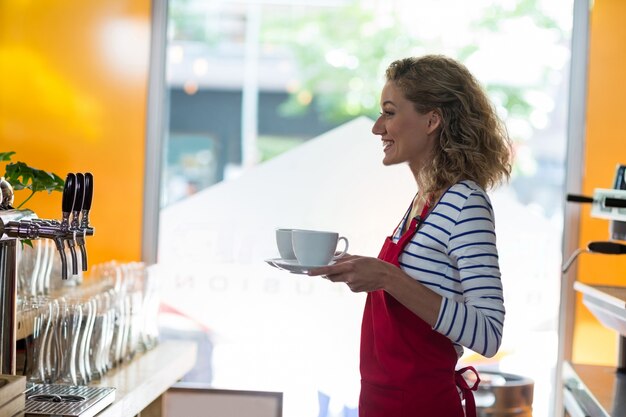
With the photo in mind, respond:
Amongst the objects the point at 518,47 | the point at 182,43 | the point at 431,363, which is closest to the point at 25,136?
the point at 182,43

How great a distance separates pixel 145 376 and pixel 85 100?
1.37 meters

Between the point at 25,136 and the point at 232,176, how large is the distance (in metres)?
0.84

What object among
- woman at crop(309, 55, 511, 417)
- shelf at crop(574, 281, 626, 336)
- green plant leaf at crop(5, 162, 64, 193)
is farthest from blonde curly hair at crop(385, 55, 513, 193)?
green plant leaf at crop(5, 162, 64, 193)

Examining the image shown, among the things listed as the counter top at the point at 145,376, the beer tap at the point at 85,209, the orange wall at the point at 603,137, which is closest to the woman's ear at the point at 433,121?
the beer tap at the point at 85,209

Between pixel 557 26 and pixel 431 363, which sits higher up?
pixel 557 26

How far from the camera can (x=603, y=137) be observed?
11.6 ft

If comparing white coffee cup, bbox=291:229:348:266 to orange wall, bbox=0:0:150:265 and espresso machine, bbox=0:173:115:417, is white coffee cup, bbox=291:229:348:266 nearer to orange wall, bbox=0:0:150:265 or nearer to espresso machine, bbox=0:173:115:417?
espresso machine, bbox=0:173:115:417

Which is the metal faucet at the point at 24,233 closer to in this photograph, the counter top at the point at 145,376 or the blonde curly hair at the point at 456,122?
the counter top at the point at 145,376

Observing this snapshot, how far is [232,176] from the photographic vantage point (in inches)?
150

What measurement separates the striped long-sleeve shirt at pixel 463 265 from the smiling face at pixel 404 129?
0.15 m

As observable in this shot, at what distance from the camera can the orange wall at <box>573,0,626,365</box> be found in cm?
352

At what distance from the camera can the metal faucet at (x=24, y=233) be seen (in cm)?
176

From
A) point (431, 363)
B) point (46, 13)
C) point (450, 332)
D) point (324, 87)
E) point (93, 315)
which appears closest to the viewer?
point (450, 332)

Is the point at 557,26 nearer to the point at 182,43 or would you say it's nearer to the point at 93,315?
the point at 182,43
